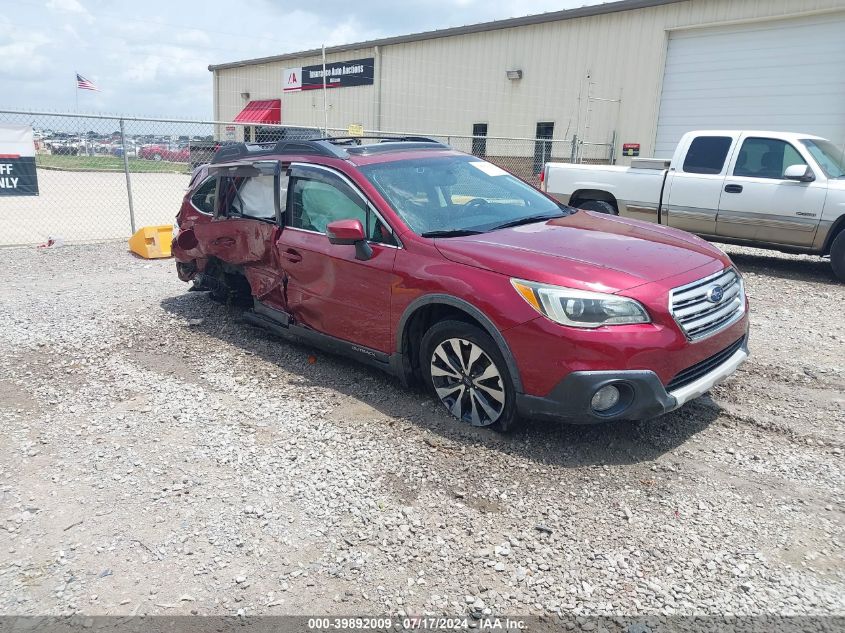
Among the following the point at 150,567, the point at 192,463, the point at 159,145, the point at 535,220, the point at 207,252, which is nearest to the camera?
the point at 150,567

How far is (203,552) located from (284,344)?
2.97m

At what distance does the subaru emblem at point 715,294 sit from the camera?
3.68 m

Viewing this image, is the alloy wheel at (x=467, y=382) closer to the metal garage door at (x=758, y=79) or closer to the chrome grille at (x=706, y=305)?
the chrome grille at (x=706, y=305)

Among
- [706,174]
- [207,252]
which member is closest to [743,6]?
[706,174]

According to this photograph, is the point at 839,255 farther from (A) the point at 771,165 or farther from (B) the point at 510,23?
(B) the point at 510,23

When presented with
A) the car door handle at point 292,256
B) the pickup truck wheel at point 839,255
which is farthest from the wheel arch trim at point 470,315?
the pickup truck wheel at point 839,255

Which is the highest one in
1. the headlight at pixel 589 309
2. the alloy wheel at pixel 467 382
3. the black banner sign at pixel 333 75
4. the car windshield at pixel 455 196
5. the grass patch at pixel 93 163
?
the black banner sign at pixel 333 75

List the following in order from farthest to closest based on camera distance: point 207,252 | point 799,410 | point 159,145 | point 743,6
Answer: point 743,6 < point 159,145 < point 207,252 < point 799,410

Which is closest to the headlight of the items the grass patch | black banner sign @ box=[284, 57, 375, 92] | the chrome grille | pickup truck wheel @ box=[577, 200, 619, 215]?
the chrome grille

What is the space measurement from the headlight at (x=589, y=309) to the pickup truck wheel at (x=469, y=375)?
456 mm

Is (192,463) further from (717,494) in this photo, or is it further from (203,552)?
(717,494)

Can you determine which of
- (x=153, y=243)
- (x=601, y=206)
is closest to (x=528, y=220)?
(x=601, y=206)

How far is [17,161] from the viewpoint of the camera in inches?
378

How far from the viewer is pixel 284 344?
573 cm
